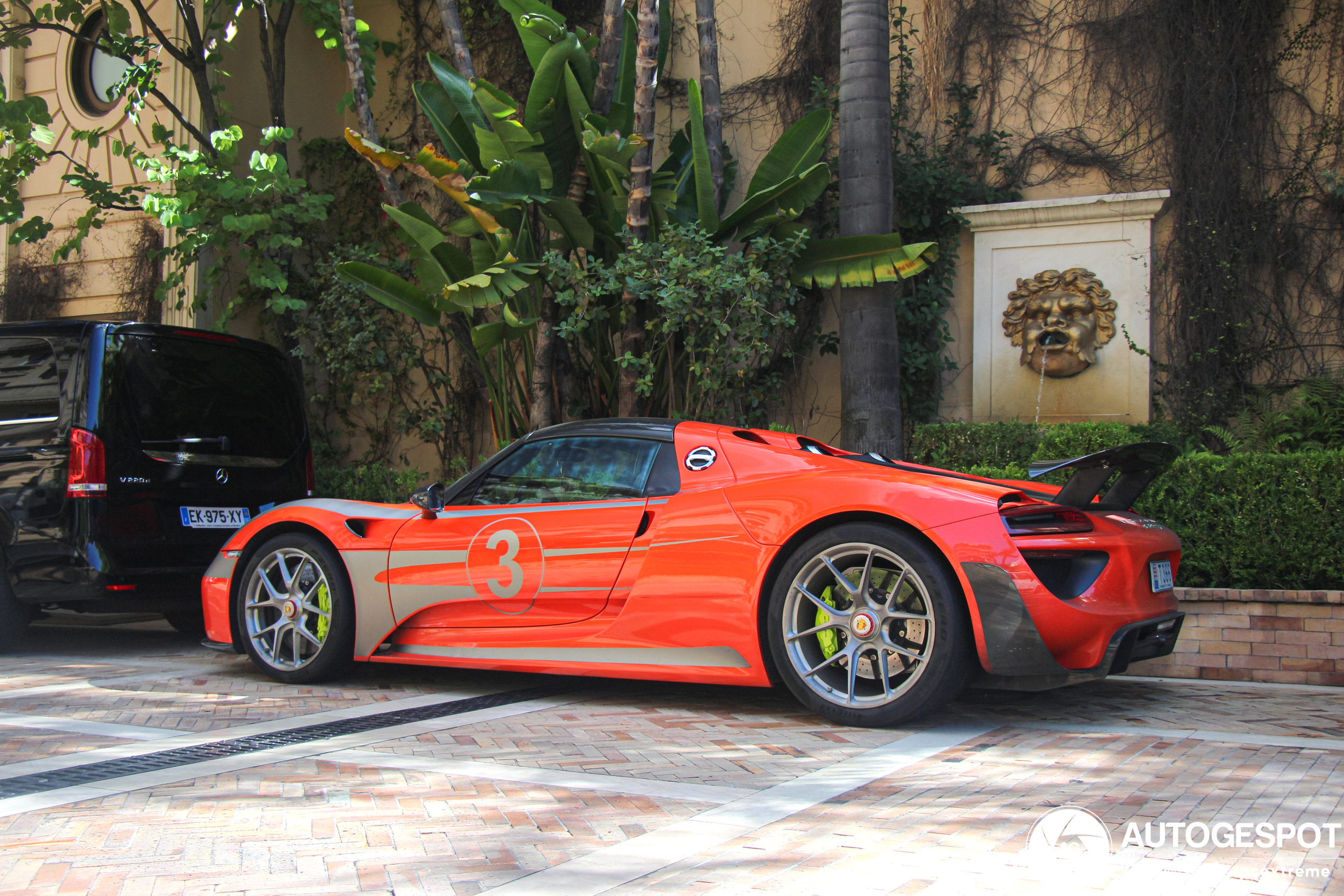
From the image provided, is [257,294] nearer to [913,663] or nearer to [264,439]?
[264,439]

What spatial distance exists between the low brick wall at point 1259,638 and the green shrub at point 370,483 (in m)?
5.77

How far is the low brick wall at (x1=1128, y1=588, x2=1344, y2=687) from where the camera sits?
18.6 ft

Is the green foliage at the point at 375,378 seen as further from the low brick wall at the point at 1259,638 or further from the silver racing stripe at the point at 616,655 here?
the low brick wall at the point at 1259,638

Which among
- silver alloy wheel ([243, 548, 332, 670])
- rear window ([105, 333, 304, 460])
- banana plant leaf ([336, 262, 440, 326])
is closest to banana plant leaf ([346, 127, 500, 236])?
banana plant leaf ([336, 262, 440, 326])

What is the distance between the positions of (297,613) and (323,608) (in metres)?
0.16

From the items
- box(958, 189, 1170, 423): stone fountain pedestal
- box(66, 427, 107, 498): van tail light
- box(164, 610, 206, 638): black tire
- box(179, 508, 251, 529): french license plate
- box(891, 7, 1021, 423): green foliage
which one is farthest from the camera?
box(891, 7, 1021, 423): green foliage

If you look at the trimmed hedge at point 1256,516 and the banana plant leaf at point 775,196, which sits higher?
the banana plant leaf at point 775,196

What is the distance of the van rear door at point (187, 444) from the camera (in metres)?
6.42

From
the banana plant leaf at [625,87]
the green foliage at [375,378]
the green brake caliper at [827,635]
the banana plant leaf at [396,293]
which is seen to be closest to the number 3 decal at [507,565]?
the green brake caliper at [827,635]

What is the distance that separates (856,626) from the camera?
4.18m

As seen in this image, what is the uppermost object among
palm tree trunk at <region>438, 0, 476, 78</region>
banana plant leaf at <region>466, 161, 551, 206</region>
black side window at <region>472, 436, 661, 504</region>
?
palm tree trunk at <region>438, 0, 476, 78</region>

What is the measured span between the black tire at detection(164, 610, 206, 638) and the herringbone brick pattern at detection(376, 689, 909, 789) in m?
4.26

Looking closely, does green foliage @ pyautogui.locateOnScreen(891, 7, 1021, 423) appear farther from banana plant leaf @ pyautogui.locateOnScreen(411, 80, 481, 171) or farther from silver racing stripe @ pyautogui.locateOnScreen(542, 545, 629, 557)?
silver racing stripe @ pyautogui.locateOnScreen(542, 545, 629, 557)

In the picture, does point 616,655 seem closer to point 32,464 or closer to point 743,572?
point 743,572
